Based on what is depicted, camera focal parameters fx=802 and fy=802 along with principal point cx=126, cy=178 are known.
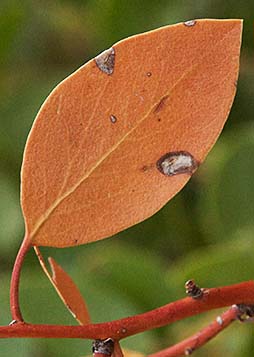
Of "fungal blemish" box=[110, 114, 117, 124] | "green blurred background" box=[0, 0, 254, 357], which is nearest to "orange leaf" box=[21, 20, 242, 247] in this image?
"fungal blemish" box=[110, 114, 117, 124]

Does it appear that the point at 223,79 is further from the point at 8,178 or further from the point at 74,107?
the point at 8,178

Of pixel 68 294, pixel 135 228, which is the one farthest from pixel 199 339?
pixel 135 228

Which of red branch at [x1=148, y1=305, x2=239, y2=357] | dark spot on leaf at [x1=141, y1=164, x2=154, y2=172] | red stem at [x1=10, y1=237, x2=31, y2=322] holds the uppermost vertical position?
dark spot on leaf at [x1=141, y1=164, x2=154, y2=172]

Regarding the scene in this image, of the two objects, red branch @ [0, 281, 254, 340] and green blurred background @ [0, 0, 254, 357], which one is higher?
green blurred background @ [0, 0, 254, 357]

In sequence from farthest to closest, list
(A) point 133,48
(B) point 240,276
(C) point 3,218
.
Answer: (C) point 3,218 < (B) point 240,276 < (A) point 133,48

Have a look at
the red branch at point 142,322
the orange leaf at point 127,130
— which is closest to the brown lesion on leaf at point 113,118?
→ the orange leaf at point 127,130

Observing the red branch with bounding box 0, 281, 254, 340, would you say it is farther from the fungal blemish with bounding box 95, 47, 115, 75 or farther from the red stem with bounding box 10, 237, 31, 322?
the fungal blemish with bounding box 95, 47, 115, 75

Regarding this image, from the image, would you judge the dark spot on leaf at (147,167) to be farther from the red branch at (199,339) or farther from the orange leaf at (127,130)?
the red branch at (199,339)

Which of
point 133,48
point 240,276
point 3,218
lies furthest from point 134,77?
point 3,218
